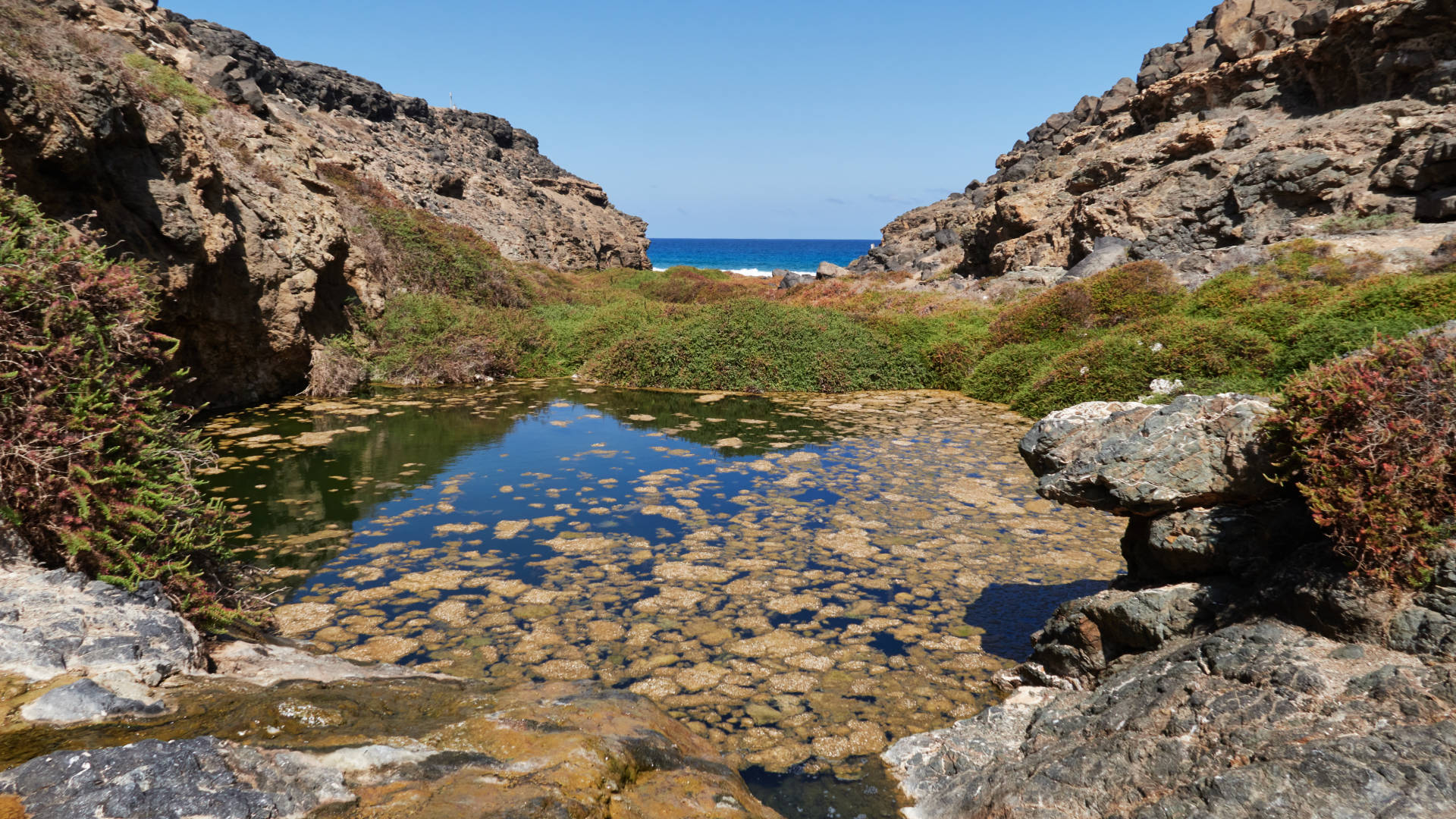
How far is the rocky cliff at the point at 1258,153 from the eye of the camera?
17.3 metres

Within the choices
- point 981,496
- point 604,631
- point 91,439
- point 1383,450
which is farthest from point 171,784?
point 981,496

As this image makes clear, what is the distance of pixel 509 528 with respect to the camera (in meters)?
7.88

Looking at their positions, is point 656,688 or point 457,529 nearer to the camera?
point 656,688

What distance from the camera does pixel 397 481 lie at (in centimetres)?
960

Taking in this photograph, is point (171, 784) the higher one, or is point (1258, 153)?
point (1258, 153)

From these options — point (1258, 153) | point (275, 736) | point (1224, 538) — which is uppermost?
point (1258, 153)

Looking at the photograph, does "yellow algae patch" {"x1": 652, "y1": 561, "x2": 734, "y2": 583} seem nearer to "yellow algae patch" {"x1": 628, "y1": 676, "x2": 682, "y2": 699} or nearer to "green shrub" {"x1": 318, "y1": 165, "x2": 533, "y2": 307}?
"yellow algae patch" {"x1": 628, "y1": 676, "x2": 682, "y2": 699}

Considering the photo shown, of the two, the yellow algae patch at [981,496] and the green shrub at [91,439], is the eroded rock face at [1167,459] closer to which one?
the yellow algae patch at [981,496]

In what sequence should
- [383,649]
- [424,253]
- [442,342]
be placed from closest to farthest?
[383,649], [442,342], [424,253]

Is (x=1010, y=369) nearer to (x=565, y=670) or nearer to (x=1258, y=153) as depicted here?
(x=1258, y=153)

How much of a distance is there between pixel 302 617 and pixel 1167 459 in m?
6.02

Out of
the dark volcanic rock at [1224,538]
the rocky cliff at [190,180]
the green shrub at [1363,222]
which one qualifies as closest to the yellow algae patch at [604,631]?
the dark volcanic rock at [1224,538]

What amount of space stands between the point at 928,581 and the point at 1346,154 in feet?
63.7

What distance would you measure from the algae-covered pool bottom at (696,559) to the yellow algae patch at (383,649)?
0.09 feet
